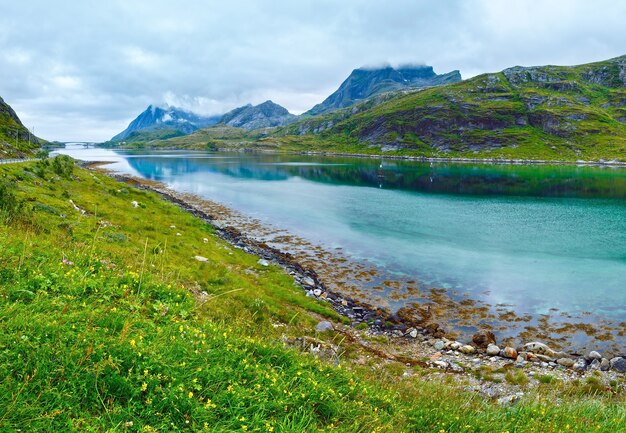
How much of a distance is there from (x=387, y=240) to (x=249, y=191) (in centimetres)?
5527

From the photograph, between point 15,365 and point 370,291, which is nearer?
point 15,365

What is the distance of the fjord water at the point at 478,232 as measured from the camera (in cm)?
3444

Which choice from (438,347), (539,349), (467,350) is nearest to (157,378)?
(438,347)

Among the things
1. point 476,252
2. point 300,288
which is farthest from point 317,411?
point 476,252

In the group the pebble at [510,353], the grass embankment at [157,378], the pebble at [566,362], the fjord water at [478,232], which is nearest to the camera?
the grass embankment at [157,378]

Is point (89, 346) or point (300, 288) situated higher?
point (89, 346)

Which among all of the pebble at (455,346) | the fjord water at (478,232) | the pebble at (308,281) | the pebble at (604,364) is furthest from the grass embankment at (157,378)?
the fjord water at (478,232)

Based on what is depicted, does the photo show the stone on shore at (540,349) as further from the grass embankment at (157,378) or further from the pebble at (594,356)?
the grass embankment at (157,378)

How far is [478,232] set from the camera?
56531 millimetres

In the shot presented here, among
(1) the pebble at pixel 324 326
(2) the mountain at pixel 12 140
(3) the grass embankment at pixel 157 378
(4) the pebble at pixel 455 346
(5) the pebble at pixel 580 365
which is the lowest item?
(5) the pebble at pixel 580 365

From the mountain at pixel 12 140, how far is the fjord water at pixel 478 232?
4668 centimetres

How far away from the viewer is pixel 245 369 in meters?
7.79

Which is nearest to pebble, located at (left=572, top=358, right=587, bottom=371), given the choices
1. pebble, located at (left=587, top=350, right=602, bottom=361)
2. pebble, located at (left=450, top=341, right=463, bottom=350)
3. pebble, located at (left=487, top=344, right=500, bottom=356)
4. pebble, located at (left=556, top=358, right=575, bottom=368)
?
pebble, located at (left=556, top=358, right=575, bottom=368)

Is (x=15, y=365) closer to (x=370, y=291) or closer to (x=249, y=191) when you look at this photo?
(x=370, y=291)
